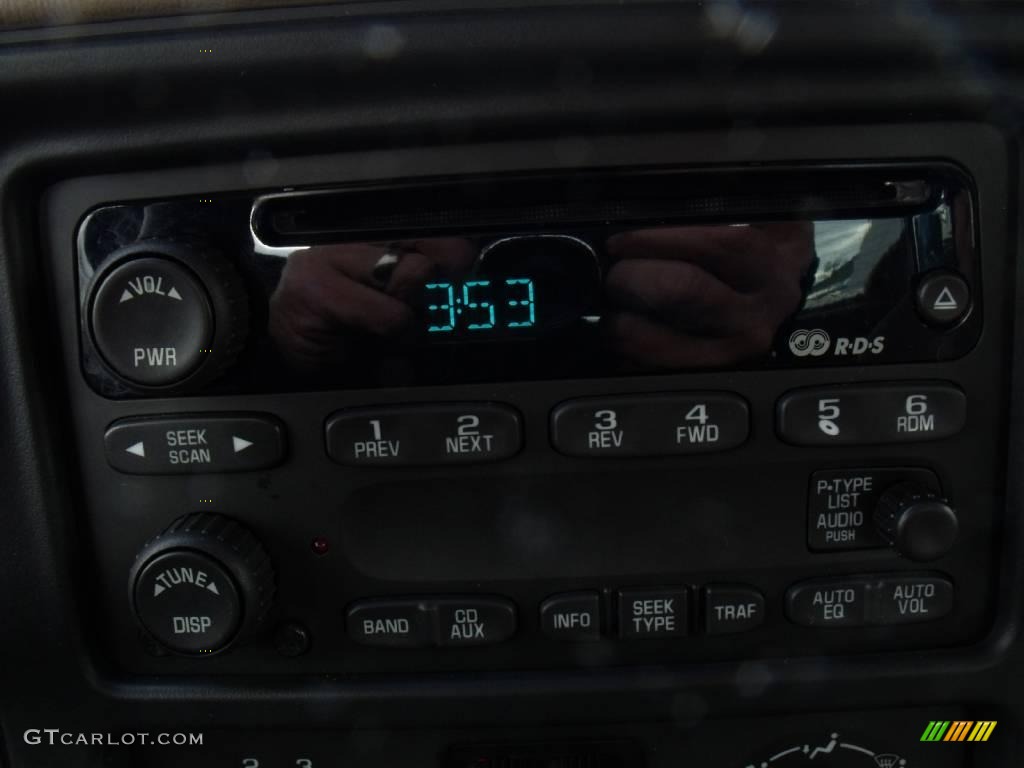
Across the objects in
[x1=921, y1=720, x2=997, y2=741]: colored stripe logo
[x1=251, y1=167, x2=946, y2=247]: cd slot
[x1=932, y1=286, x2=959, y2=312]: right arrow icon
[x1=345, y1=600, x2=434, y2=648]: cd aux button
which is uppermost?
[x1=251, y1=167, x2=946, y2=247]: cd slot

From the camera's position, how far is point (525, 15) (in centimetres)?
82

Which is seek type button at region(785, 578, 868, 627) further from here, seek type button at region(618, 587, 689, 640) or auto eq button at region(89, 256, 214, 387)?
auto eq button at region(89, 256, 214, 387)

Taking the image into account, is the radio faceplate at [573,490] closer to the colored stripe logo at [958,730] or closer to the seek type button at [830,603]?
the seek type button at [830,603]

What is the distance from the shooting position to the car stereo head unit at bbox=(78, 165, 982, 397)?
892mm

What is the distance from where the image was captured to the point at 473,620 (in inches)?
37.5

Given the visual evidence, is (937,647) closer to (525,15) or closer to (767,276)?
(767,276)

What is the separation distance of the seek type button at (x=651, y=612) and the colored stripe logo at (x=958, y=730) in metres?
0.33

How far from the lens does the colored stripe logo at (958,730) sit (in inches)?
40.3

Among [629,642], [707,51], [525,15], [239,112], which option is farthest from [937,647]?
[239,112]

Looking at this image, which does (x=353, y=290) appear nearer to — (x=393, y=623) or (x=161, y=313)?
(x=161, y=313)

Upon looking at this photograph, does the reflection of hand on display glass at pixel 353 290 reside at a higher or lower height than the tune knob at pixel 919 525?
higher

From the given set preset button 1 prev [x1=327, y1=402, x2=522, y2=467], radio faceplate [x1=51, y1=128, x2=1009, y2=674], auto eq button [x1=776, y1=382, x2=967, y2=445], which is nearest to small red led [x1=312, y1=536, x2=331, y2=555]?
radio faceplate [x1=51, y1=128, x2=1009, y2=674]

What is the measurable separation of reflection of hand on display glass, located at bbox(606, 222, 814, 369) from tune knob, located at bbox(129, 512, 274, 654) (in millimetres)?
428

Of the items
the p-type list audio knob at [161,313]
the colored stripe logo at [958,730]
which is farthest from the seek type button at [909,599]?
the p-type list audio knob at [161,313]
